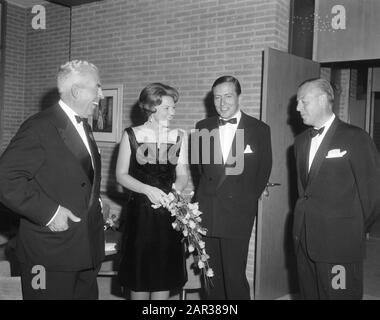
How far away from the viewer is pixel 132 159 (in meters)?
3.25

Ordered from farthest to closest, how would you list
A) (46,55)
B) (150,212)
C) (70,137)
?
(46,55) → (150,212) → (70,137)

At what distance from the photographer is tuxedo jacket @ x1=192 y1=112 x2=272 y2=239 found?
138 inches

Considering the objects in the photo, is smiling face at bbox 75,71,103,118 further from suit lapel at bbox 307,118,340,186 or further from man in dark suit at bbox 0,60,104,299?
suit lapel at bbox 307,118,340,186

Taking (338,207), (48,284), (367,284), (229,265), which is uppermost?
(338,207)

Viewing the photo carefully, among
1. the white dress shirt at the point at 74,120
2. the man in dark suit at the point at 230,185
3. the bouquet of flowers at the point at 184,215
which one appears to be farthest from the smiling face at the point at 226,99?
the white dress shirt at the point at 74,120

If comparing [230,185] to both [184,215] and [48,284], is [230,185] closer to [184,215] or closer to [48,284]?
[184,215]

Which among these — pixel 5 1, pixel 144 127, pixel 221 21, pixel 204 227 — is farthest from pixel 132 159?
pixel 5 1

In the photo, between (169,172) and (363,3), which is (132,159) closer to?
(169,172)

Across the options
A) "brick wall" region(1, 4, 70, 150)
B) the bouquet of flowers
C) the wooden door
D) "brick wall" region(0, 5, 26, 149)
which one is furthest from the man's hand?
"brick wall" region(0, 5, 26, 149)

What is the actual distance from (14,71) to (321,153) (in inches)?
298

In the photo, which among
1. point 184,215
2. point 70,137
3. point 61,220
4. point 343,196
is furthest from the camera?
point 184,215

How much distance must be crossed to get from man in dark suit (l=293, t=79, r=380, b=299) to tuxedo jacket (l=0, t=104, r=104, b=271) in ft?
4.90

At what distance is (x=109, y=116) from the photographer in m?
7.04

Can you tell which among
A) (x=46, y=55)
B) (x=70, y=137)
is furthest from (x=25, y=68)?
(x=70, y=137)
